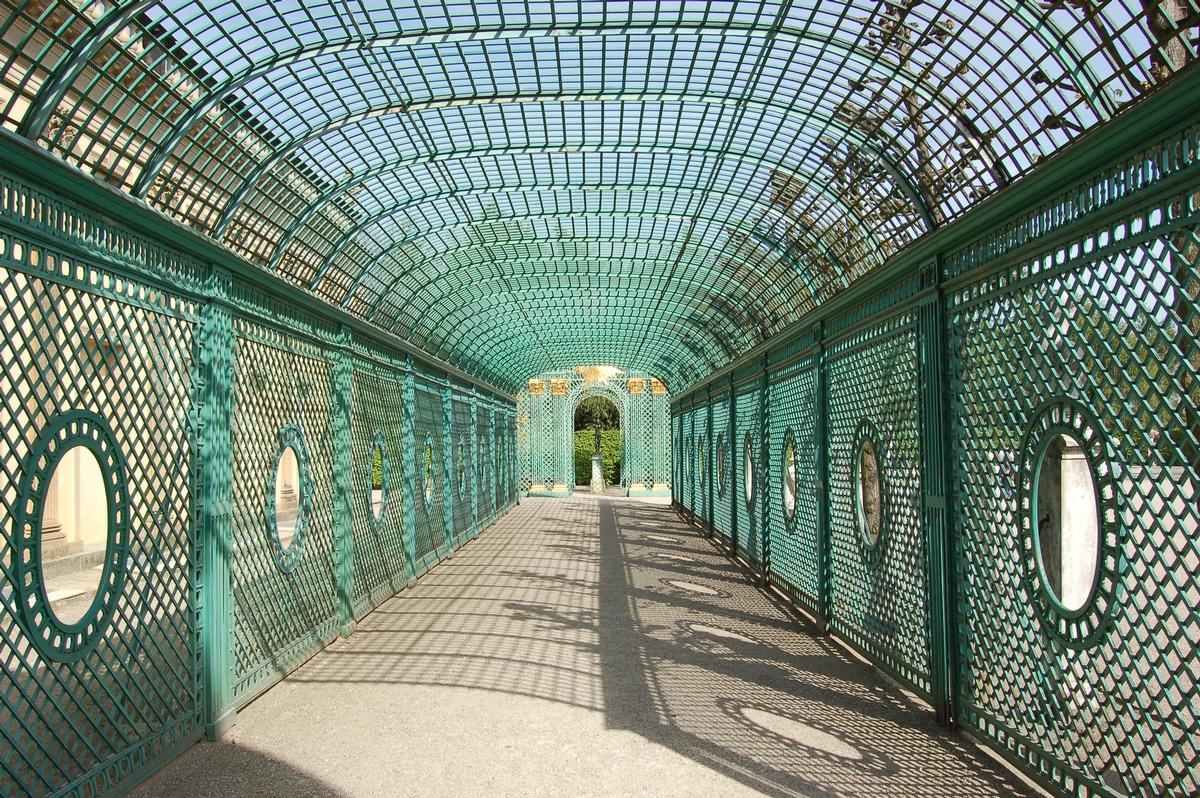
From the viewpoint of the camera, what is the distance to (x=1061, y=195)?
3.85m

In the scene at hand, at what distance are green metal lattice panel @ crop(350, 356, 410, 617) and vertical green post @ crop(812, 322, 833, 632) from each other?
15.2 ft

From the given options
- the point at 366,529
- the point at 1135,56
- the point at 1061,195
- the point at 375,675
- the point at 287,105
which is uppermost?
the point at 287,105

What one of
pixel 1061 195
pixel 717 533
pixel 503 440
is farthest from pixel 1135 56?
pixel 503 440

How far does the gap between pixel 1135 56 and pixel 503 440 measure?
69.0 feet

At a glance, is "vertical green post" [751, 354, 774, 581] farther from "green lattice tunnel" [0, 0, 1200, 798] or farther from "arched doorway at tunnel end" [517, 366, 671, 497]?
"arched doorway at tunnel end" [517, 366, 671, 497]

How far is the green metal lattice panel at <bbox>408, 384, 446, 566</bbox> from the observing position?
12.4 meters

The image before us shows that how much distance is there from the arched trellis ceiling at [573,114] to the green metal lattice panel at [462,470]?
446 cm

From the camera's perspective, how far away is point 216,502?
5391 mm

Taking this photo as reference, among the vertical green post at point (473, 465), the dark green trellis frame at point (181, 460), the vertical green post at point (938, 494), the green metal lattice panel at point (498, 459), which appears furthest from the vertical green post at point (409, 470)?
the green metal lattice panel at point (498, 459)

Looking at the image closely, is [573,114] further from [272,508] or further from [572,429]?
[572,429]

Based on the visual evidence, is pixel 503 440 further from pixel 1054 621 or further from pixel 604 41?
pixel 1054 621

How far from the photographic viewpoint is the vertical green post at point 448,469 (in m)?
14.7

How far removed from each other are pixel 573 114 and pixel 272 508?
444cm

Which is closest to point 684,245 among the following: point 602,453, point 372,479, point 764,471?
point 764,471
